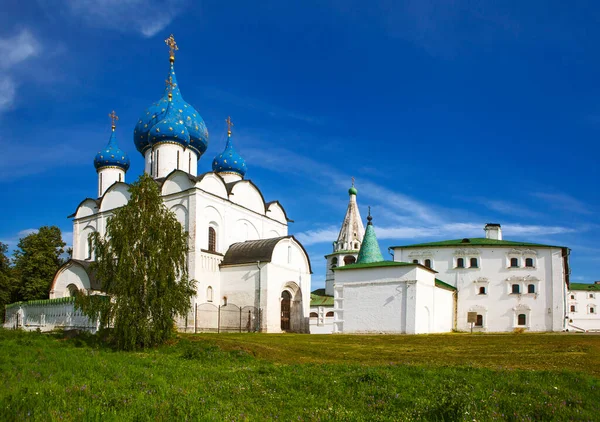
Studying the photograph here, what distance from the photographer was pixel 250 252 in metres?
27.4

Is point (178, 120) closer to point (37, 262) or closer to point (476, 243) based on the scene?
point (37, 262)

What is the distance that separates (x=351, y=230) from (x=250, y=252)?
20.8 m

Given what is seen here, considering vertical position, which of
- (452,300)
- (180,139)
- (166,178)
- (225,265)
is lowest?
(452,300)

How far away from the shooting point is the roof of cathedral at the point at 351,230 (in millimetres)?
46500

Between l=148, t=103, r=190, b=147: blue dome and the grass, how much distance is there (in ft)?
64.4

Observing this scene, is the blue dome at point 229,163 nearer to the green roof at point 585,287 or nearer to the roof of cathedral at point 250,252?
the roof of cathedral at point 250,252

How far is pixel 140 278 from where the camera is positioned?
14.1 m

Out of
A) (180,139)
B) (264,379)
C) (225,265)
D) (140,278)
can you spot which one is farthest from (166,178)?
(264,379)

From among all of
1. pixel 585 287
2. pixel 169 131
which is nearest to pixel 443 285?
pixel 169 131

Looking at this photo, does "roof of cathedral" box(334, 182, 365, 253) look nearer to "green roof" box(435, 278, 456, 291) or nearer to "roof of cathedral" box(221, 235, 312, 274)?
"green roof" box(435, 278, 456, 291)

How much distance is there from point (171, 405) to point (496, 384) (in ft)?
15.5

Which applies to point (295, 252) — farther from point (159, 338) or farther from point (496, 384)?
point (496, 384)

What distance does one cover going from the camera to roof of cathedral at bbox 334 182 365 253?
46.5 meters

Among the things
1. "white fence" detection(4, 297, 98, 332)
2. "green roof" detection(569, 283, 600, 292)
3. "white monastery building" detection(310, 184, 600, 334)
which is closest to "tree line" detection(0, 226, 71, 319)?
"white fence" detection(4, 297, 98, 332)
